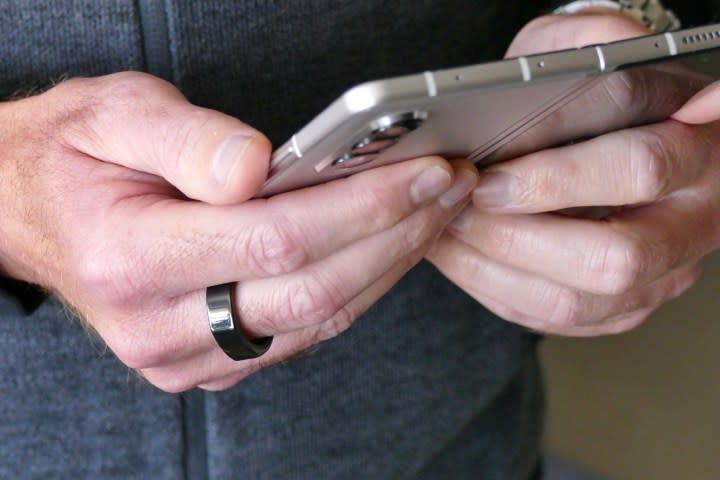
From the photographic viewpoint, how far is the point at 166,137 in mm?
407

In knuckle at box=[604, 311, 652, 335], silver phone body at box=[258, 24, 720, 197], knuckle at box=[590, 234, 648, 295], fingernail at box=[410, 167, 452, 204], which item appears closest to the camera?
silver phone body at box=[258, 24, 720, 197]

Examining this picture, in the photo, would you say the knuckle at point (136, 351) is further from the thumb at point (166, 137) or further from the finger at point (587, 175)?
the finger at point (587, 175)

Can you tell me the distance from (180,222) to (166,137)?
0.15ft

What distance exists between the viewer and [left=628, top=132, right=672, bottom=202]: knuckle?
0.48m

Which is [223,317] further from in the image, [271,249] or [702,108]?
[702,108]

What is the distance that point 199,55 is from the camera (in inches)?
20.8

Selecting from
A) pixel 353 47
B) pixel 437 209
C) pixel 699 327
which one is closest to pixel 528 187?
pixel 437 209

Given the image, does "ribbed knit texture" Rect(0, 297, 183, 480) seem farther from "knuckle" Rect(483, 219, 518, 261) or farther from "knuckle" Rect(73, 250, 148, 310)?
"knuckle" Rect(483, 219, 518, 261)

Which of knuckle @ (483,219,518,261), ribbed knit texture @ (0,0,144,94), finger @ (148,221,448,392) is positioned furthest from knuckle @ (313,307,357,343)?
ribbed knit texture @ (0,0,144,94)

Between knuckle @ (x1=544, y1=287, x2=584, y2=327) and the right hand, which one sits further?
knuckle @ (x1=544, y1=287, x2=584, y2=327)

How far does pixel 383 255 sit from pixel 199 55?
0.67 feet

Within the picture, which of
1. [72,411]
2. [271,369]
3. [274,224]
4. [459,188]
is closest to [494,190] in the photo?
[459,188]

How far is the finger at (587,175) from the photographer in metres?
0.47

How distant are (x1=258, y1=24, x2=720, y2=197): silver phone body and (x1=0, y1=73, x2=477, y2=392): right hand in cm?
2
